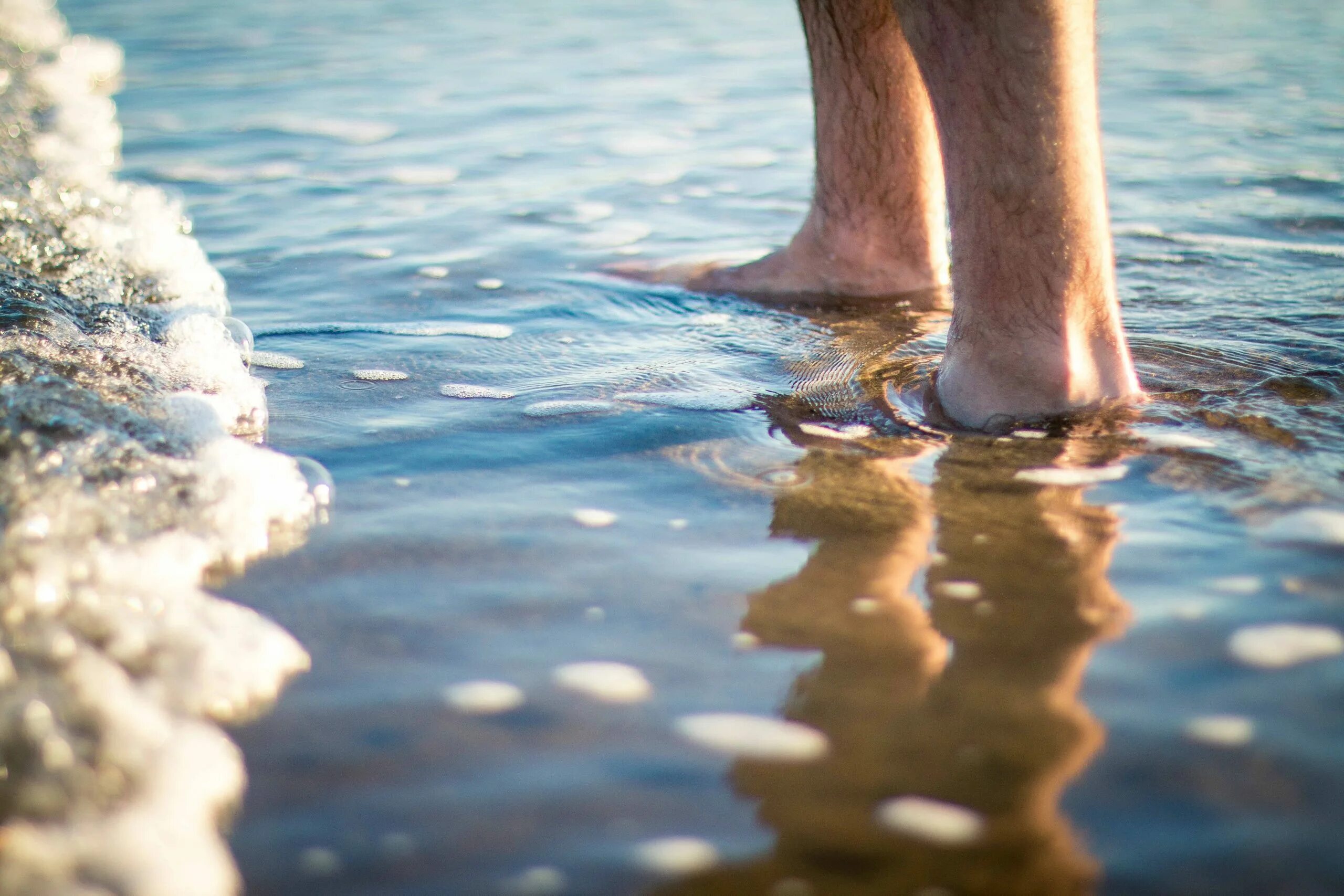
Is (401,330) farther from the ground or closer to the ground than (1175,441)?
farther from the ground

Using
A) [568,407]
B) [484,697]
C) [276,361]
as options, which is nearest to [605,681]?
[484,697]

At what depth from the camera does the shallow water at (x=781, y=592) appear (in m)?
0.97

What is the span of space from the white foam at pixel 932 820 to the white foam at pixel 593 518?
64 cm

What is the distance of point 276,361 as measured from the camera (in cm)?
228

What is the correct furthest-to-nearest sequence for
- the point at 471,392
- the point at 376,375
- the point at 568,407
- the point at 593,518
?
the point at 376,375
the point at 471,392
the point at 568,407
the point at 593,518

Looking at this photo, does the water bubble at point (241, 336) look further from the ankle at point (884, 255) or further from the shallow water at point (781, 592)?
the ankle at point (884, 255)

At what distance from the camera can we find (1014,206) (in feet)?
5.77

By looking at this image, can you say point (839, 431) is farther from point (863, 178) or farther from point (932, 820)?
point (863, 178)

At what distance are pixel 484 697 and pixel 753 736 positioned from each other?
0.29 metres

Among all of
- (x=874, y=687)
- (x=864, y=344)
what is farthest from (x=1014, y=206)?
(x=874, y=687)

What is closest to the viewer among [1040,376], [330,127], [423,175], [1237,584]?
[1237,584]

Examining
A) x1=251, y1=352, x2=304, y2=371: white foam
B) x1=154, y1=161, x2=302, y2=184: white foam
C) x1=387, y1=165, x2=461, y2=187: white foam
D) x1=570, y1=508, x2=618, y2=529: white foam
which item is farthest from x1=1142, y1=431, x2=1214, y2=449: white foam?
x1=154, y1=161, x2=302, y2=184: white foam

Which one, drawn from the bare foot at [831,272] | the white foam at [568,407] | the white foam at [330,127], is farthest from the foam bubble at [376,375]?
the white foam at [330,127]

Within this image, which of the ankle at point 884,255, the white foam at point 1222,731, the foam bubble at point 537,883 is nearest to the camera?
the foam bubble at point 537,883
